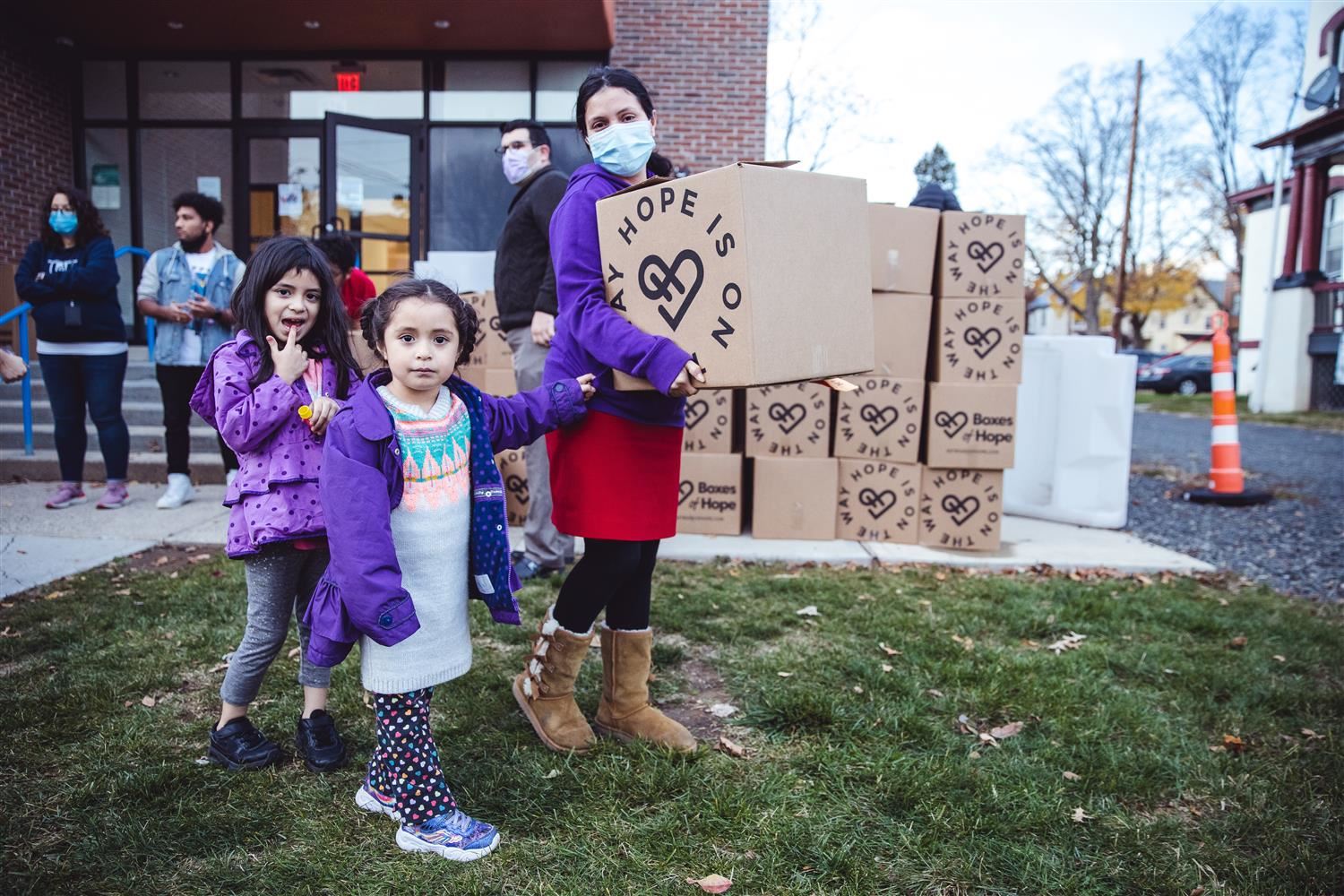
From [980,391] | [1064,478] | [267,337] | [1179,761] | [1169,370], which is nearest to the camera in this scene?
[267,337]

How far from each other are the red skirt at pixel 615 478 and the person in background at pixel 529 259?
1342 mm

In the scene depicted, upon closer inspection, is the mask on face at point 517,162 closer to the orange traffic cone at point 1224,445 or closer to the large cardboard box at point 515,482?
the large cardboard box at point 515,482

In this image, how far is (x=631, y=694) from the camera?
2.50m

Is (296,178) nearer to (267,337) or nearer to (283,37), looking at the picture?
(283,37)

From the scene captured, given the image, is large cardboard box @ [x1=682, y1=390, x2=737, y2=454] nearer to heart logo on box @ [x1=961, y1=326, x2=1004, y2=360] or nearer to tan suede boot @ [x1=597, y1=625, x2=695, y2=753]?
heart logo on box @ [x1=961, y1=326, x2=1004, y2=360]

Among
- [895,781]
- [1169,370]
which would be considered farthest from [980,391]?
[1169,370]

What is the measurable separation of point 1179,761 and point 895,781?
0.85 m

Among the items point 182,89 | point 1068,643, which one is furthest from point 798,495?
point 182,89

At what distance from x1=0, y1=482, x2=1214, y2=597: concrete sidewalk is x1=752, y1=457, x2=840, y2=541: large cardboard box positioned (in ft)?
0.27

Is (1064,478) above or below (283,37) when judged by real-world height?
below

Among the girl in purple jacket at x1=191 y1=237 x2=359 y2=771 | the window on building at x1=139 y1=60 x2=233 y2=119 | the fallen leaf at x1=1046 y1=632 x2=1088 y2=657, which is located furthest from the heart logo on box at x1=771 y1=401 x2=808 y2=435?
the window on building at x1=139 y1=60 x2=233 y2=119

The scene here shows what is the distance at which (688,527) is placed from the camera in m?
5.11

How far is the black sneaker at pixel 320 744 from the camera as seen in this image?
7.55 feet

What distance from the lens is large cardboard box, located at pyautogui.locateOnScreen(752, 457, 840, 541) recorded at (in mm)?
5016
